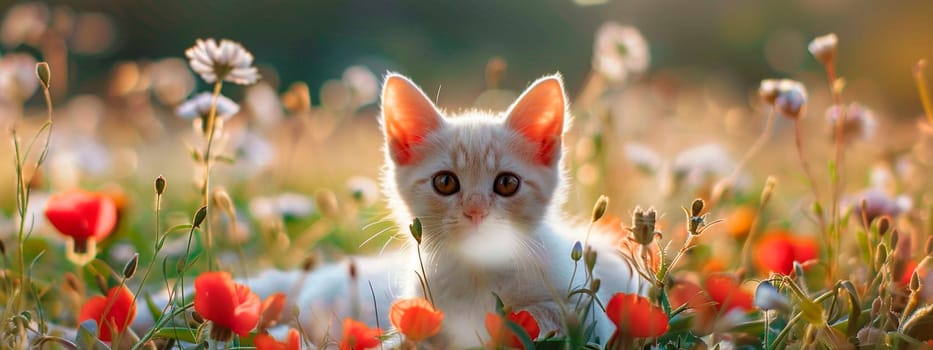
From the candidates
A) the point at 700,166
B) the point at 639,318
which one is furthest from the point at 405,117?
the point at 700,166

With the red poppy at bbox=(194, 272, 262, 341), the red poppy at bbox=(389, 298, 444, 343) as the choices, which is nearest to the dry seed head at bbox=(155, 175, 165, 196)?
the red poppy at bbox=(194, 272, 262, 341)

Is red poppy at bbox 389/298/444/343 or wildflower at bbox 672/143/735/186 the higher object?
wildflower at bbox 672/143/735/186

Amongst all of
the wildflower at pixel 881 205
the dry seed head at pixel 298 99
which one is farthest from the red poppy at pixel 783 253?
the dry seed head at pixel 298 99

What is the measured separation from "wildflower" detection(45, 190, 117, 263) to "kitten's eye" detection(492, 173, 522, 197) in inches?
23.4

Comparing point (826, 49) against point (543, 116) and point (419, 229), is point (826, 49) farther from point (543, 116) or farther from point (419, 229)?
point (419, 229)

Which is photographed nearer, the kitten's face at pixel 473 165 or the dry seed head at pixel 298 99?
the kitten's face at pixel 473 165

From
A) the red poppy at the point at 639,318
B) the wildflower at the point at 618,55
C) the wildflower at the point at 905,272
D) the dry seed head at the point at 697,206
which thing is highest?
the wildflower at the point at 618,55

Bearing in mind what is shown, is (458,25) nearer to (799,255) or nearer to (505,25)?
(505,25)

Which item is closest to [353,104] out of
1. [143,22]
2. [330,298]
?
[330,298]

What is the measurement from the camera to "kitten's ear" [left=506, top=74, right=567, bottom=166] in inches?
52.8

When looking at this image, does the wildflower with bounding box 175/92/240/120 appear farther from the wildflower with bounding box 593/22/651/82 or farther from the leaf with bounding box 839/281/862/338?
the wildflower with bounding box 593/22/651/82

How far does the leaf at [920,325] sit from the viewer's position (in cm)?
91

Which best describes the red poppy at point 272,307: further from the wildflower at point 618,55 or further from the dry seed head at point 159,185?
the wildflower at point 618,55

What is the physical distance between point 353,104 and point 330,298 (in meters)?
0.71
